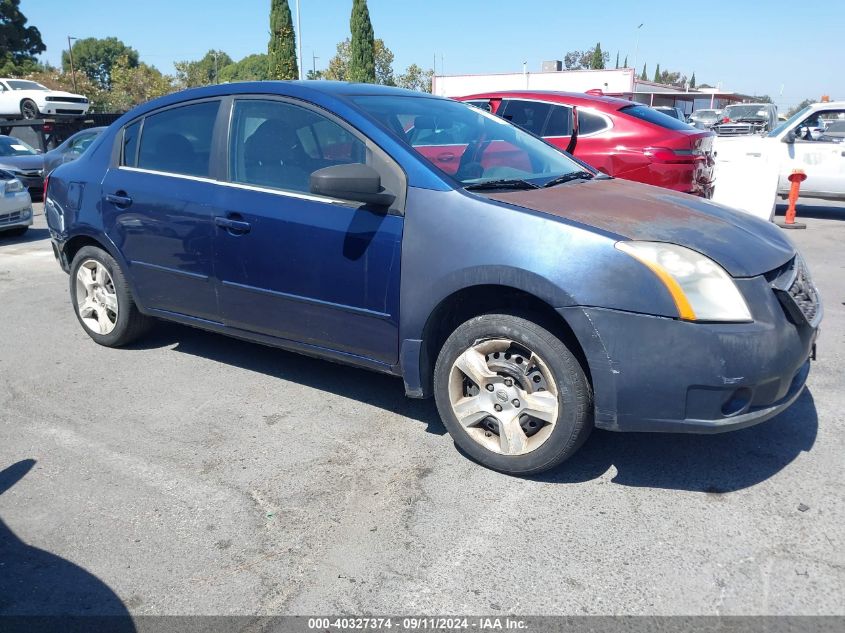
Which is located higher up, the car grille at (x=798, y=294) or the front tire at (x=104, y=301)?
the car grille at (x=798, y=294)

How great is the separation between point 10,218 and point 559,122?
777 cm

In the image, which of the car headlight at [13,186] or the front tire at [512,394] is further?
the car headlight at [13,186]

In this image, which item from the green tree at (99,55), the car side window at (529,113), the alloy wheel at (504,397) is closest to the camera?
the alloy wheel at (504,397)

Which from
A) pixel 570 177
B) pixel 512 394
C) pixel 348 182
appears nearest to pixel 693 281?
pixel 512 394

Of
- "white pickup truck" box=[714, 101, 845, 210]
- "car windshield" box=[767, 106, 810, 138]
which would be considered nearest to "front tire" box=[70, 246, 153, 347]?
"white pickup truck" box=[714, 101, 845, 210]

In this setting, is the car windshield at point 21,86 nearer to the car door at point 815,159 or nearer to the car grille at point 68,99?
the car grille at point 68,99

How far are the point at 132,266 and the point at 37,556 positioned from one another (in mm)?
2323

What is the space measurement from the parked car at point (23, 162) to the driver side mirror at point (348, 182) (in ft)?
46.3

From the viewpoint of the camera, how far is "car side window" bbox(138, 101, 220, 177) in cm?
443

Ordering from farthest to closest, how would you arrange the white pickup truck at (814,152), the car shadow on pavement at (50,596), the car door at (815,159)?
the car door at (815,159)
the white pickup truck at (814,152)
the car shadow on pavement at (50,596)

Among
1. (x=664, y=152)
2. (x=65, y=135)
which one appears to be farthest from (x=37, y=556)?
(x=65, y=135)

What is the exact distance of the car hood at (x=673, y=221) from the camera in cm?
317

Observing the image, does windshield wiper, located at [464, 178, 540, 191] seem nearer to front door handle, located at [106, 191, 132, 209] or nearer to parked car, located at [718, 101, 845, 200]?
front door handle, located at [106, 191, 132, 209]

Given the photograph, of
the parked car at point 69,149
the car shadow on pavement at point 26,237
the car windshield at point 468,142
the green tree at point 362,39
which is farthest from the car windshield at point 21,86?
the car windshield at point 468,142
